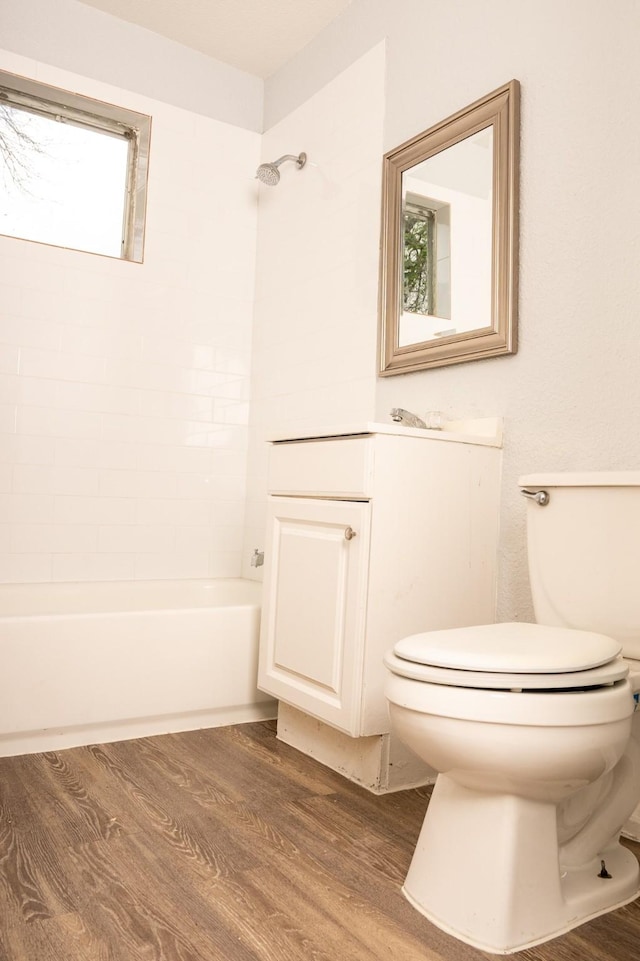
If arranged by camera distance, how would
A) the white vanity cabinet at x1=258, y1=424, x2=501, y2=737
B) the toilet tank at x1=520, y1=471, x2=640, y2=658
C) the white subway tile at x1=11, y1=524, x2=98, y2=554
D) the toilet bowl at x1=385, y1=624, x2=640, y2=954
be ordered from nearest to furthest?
1. the toilet bowl at x1=385, y1=624, x2=640, y2=954
2. the toilet tank at x1=520, y1=471, x2=640, y2=658
3. the white vanity cabinet at x1=258, y1=424, x2=501, y2=737
4. the white subway tile at x1=11, y1=524, x2=98, y2=554


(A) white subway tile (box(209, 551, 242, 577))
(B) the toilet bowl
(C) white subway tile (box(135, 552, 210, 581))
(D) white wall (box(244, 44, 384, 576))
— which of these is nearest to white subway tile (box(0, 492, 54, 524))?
(C) white subway tile (box(135, 552, 210, 581))

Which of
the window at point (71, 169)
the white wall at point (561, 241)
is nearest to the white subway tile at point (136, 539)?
the window at point (71, 169)

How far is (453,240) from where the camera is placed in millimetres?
2109

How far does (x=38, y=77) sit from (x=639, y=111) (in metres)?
→ 2.18

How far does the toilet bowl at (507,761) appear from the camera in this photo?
111cm

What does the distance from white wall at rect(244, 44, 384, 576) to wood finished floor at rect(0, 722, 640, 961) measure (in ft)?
4.10

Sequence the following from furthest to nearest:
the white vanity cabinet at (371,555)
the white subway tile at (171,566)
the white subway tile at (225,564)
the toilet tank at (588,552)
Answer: the white subway tile at (225,564), the white subway tile at (171,566), the white vanity cabinet at (371,555), the toilet tank at (588,552)

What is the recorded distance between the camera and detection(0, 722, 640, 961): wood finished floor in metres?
1.13

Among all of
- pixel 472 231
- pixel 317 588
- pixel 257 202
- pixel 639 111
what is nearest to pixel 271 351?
pixel 257 202

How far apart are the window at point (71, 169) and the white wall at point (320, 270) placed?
574 millimetres

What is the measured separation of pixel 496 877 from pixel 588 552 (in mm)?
625

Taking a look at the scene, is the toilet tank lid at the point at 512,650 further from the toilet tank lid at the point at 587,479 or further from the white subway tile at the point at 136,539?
the white subway tile at the point at 136,539

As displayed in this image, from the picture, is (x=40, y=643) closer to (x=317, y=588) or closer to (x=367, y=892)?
(x=317, y=588)

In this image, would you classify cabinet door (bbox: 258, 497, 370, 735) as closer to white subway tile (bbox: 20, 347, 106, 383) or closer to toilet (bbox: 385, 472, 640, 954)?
toilet (bbox: 385, 472, 640, 954)
